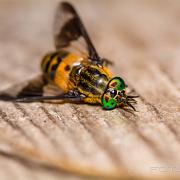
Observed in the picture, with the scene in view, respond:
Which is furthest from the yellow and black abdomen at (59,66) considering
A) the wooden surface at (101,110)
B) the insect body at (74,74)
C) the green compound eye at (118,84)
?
the green compound eye at (118,84)

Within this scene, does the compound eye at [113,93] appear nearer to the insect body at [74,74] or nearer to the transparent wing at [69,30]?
the insect body at [74,74]

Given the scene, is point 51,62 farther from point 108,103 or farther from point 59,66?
point 108,103

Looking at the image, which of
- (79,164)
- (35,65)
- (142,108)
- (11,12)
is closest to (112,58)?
(35,65)

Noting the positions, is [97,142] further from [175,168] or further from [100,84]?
[100,84]

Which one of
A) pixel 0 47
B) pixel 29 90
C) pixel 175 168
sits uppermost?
pixel 0 47

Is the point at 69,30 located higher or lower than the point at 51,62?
higher

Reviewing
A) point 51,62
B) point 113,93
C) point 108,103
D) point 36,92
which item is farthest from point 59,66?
point 108,103
